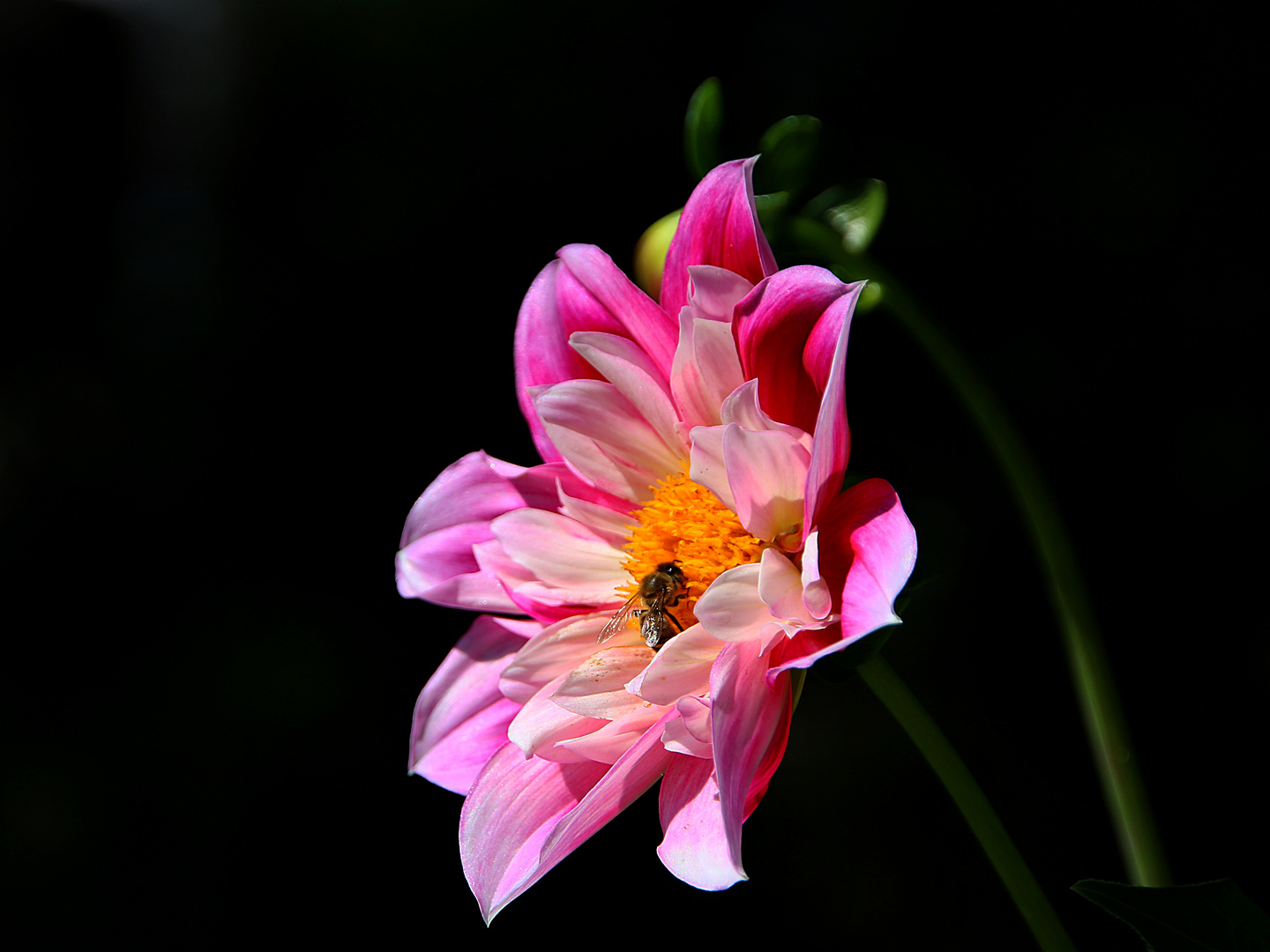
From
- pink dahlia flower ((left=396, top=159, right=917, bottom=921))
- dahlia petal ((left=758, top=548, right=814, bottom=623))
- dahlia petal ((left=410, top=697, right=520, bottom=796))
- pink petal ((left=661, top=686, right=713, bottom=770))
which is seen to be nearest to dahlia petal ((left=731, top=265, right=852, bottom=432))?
pink dahlia flower ((left=396, top=159, right=917, bottom=921))

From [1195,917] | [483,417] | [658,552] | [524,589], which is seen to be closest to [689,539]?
[658,552]

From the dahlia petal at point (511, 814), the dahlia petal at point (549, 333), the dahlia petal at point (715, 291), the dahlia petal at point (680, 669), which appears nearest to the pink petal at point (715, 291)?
the dahlia petal at point (715, 291)

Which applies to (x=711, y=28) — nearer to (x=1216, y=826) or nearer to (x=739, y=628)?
(x=739, y=628)

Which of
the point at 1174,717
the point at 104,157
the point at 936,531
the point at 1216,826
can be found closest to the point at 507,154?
the point at 104,157

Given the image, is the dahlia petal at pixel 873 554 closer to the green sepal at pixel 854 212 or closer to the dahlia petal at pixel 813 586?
the dahlia petal at pixel 813 586

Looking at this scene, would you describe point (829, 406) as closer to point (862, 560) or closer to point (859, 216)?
point (862, 560)

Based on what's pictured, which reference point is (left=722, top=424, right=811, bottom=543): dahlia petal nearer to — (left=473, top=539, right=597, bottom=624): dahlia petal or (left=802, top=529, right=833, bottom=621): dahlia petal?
(left=802, top=529, right=833, bottom=621): dahlia petal
